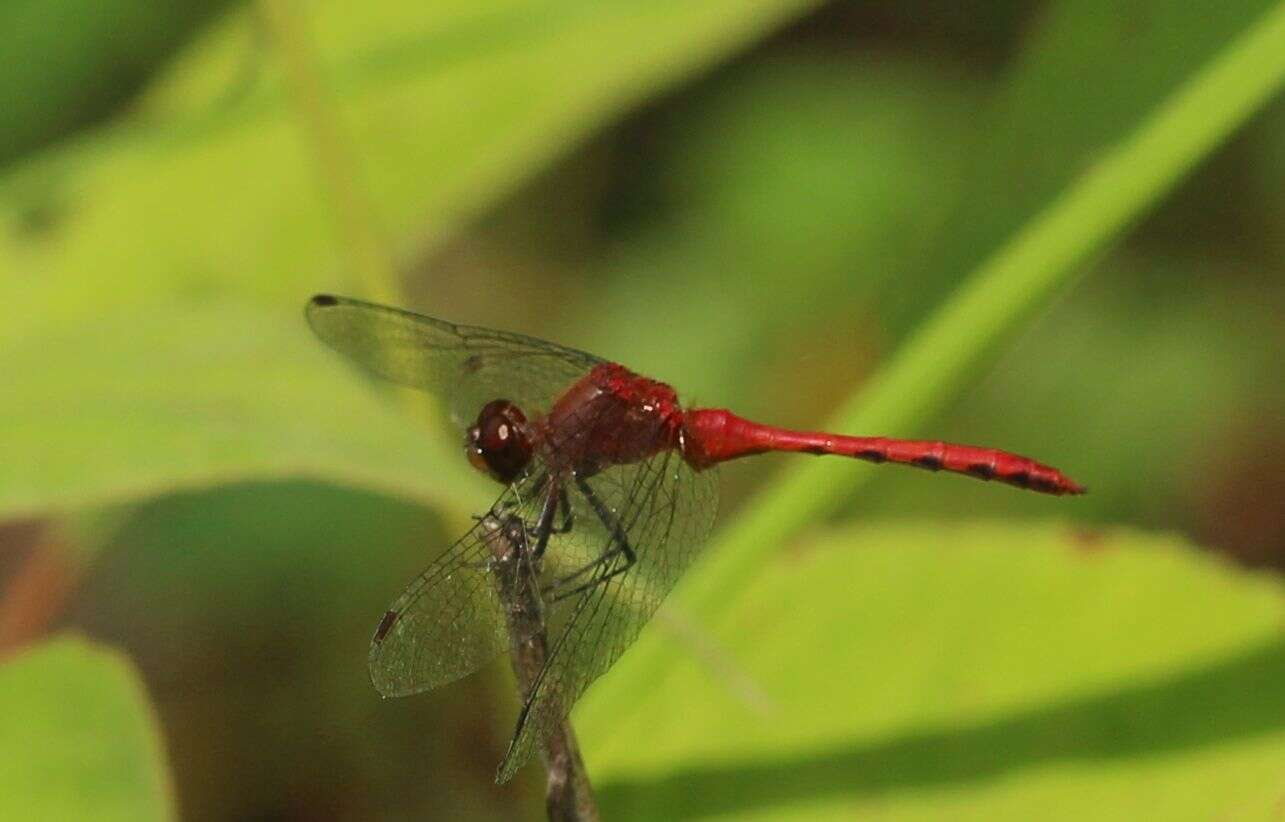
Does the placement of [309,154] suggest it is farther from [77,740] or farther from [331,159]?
[77,740]

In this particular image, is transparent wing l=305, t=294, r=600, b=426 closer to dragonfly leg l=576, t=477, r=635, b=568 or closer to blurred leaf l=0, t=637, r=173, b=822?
dragonfly leg l=576, t=477, r=635, b=568

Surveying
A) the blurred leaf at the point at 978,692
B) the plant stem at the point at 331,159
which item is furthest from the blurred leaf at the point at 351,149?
the blurred leaf at the point at 978,692

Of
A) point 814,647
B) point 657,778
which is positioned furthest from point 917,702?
point 657,778

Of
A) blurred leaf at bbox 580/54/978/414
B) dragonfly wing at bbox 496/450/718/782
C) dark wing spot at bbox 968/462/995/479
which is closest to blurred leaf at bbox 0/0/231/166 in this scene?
blurred leaf at bbox 580/54/978/414

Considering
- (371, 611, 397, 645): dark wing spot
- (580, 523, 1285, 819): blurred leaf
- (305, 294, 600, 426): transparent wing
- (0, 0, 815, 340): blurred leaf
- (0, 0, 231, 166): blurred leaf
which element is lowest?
(580, 523, 1285, 819): blurred leaf

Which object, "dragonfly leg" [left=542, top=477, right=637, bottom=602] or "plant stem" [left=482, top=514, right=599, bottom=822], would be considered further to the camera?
"dragonfly leg" [left=542, top=477, right=637, bottom=602]

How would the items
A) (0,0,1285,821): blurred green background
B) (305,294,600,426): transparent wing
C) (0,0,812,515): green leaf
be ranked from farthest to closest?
1. (0,0,812,515): green leaf
2. (305,294,600,426): transparent wing
3. (0,0,1285,821): blurred green background

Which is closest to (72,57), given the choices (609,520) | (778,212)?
(778,212)
